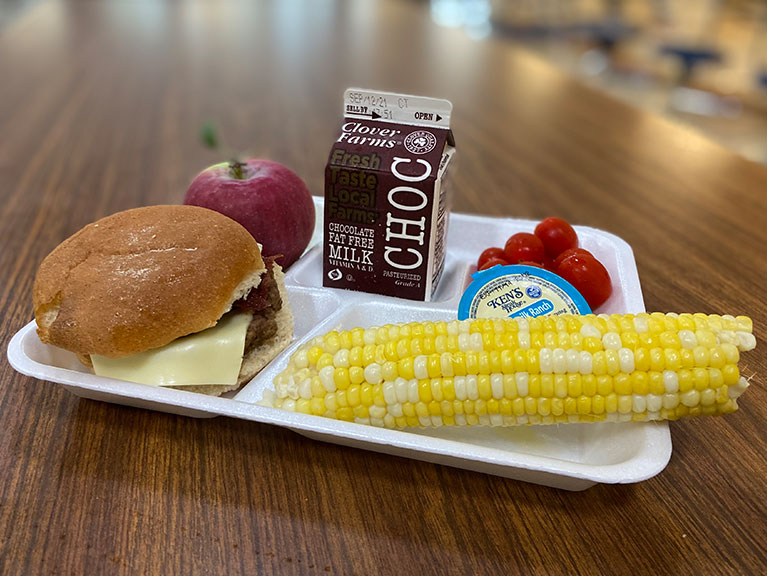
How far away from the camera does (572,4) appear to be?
9.80 meters

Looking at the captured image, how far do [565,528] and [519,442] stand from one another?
0.18 metres

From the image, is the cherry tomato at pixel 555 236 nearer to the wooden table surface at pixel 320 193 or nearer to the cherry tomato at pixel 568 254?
the cherry tomato at pixel 568 254

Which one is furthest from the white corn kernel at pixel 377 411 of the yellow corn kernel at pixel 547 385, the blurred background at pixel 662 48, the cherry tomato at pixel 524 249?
the blurred background at pixel 662 48

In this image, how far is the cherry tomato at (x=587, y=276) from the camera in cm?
124

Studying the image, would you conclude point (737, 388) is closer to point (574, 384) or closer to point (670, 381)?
point (670, 381)

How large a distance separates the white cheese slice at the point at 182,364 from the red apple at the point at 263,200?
385 mm

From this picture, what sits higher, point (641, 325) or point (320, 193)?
point (641, 325)

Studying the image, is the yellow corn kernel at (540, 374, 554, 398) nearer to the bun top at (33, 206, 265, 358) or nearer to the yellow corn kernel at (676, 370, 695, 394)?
the yellow corn kernel at (676, 370, 695, 394)

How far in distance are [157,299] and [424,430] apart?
475 mm

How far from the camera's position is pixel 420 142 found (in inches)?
50.4

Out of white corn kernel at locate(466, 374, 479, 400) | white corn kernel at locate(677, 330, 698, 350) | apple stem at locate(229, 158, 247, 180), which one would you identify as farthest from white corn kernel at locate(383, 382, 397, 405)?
apple stem at locate(229, 158, 247, 180)

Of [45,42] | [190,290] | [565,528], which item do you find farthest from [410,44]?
[565,528]

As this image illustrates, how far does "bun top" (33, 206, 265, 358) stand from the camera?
3.17 ft

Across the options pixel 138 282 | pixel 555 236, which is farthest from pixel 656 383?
pixel 138 282
